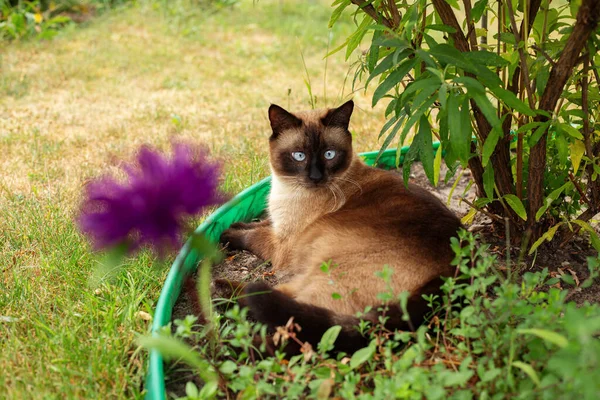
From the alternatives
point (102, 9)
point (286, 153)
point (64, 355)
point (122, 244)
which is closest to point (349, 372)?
point (64, 355)

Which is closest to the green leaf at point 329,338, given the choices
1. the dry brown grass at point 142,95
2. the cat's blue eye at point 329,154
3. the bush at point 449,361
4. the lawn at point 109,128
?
the bush at point 449,361

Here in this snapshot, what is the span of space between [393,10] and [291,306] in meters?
1.12

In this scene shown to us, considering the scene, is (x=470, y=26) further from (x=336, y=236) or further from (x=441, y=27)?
(x=336, y=236)

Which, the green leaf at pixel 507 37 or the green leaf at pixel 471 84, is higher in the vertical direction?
the green leaf at pixel 507 37

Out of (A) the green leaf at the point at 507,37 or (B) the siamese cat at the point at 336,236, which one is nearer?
(B) the siamese cat at the point at 336,236

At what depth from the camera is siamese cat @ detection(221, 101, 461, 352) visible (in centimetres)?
177

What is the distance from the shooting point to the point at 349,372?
1579 mm

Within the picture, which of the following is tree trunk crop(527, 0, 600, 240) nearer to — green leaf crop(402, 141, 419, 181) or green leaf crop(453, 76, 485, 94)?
green leaf crop(453, 76, 485, 94)

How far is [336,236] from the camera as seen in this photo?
7.38 ft

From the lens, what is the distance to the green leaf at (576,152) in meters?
2.10

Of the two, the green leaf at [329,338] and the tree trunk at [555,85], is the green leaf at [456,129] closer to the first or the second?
the tree trunk at [555,85]

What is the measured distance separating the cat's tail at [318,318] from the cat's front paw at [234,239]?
0.80 m

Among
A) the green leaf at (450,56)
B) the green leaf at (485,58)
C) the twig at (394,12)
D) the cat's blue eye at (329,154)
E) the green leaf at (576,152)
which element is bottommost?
the cat's blue eye at (329,154)

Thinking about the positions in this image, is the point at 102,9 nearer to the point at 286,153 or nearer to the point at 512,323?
the point at 286,153
